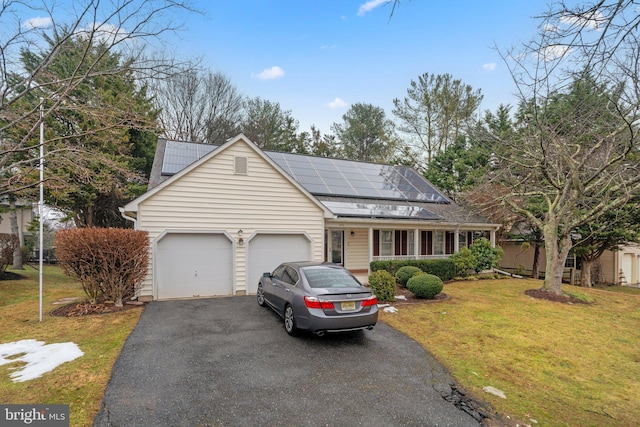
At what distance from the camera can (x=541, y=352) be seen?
6.29m

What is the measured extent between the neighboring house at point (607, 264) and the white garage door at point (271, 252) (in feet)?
51.8

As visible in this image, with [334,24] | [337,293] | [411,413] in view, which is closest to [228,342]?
[337,293]

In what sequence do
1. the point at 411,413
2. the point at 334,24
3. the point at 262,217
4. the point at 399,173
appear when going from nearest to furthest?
the point at 411,413
the point at 334,24
the point at 262,217
the point at 399,173

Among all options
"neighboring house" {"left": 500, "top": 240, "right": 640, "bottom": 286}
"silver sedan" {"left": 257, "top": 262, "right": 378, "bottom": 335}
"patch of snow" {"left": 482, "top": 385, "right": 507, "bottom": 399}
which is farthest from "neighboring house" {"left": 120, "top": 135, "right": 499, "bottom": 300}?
"neighboring house" {"left": 500, "top": 240, "right": 640, "bottom": 286}

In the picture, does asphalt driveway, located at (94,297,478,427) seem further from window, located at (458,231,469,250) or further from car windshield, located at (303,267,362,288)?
window, located at (458,231,469,250)

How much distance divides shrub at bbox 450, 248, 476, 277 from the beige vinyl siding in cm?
694

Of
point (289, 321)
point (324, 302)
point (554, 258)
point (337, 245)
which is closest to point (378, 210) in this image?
point (337, 245)

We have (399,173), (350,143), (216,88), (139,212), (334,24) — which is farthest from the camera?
(350,143)

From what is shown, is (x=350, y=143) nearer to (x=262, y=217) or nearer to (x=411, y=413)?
(x=262, y=217)

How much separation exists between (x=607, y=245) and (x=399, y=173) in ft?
38.3

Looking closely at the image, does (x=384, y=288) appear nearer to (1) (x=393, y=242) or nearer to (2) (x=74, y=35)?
(1) (x=393, y=242)

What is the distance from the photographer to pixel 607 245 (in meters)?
17.3

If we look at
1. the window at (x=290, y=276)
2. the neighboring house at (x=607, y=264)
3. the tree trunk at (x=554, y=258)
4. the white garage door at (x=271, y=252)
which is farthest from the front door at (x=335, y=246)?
the neighboring house at (x=607, y=264)

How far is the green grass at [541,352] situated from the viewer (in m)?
4.33
